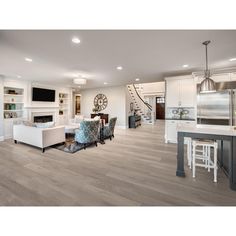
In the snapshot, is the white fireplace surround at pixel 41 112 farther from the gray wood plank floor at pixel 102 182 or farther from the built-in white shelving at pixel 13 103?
the gray wood plank floor at pixel 102 182

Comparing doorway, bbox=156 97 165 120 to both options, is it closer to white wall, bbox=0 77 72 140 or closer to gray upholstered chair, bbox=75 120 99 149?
white wall, bbox=0 77 72 140

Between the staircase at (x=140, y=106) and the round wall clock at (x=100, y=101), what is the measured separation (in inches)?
75.1

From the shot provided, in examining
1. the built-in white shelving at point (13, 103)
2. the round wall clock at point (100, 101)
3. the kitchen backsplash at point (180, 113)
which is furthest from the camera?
the round wall clock at point (100, 101)

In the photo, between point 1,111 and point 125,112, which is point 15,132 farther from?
point 125,112

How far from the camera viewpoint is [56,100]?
→ 774 centimetres

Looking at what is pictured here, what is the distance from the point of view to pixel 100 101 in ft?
29.2

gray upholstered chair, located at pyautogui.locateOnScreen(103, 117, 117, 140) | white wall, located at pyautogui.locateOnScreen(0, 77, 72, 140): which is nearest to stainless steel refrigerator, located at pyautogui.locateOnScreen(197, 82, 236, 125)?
gray upholstered chair, located at pyautogui.locateOnScreen(103, 117, 117, 140)

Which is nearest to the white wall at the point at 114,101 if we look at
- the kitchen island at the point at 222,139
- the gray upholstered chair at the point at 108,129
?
the gray upholstered chair at the point at 108,129

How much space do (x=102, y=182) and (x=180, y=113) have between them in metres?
4.00

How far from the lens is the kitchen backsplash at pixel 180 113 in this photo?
487cm

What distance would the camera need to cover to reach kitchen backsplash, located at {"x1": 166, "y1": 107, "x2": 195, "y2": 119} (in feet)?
16.0

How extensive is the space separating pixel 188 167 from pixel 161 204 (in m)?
1.55
